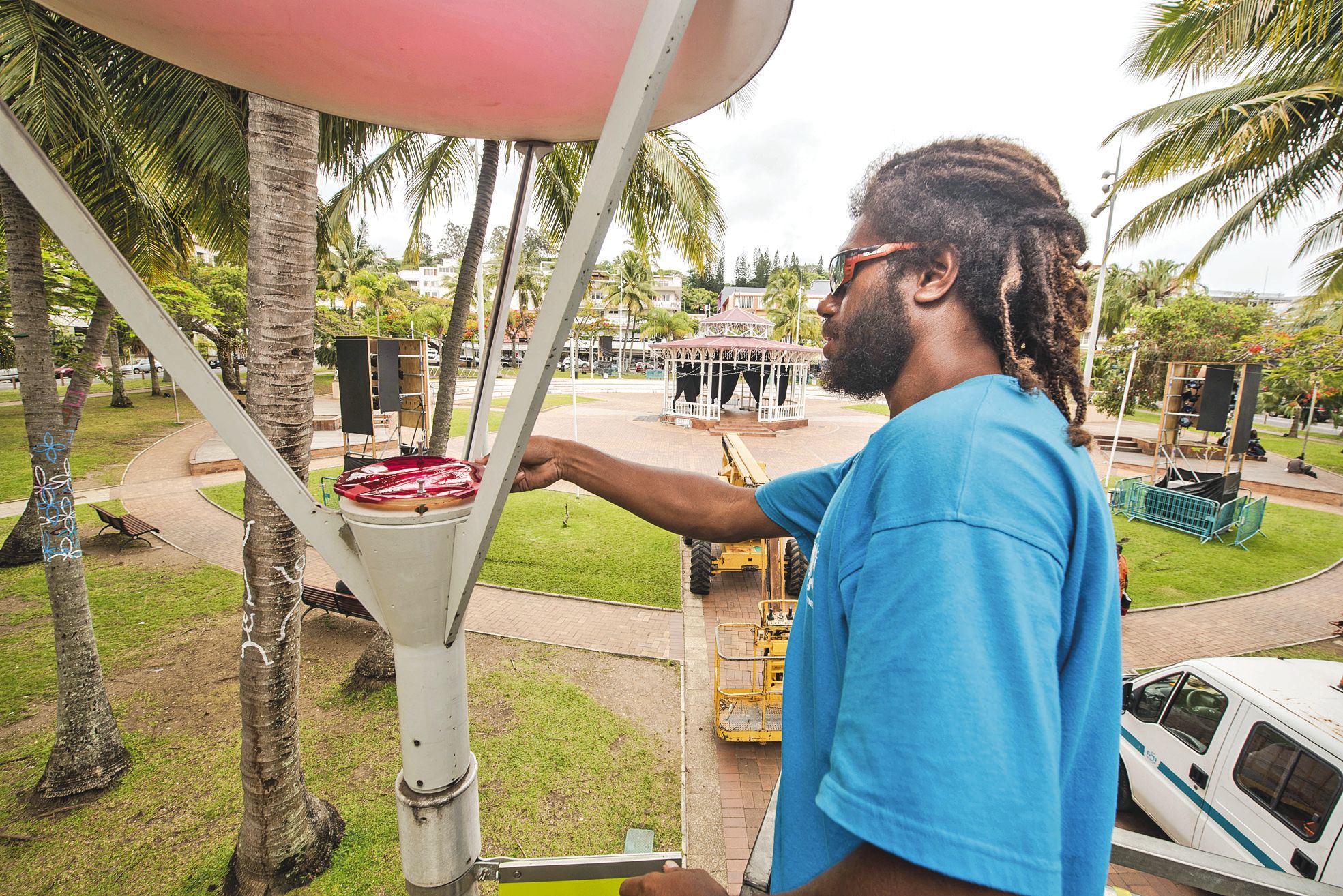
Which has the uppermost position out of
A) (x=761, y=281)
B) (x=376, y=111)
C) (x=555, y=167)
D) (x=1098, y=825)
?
(x=761, y=281)

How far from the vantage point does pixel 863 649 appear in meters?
0.71

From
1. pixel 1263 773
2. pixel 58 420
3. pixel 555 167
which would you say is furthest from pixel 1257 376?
pixel 58 420

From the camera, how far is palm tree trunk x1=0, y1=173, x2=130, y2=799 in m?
3.97

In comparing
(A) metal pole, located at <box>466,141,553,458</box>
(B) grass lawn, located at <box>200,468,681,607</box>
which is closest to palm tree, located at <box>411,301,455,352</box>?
(B) grass lawn, located at <box>200,468,681,607</box>

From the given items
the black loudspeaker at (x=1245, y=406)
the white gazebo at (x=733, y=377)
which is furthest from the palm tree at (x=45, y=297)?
the white gazebo at (x=733, y=377)

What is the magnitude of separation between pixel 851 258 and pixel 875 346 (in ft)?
0.66

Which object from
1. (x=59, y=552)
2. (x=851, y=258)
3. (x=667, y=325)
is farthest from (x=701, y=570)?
(x=667, y=325)

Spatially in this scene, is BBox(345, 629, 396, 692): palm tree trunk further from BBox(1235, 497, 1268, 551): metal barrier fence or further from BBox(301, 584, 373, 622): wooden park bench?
BBox(1235, 497, 1268, 551): metal barrier fence

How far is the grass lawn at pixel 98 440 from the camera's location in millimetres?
12906

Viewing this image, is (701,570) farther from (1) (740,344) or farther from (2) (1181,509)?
(1) (740,344)

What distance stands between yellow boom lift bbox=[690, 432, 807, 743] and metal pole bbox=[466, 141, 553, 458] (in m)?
2.33

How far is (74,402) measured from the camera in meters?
5.07

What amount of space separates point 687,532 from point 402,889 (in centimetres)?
350

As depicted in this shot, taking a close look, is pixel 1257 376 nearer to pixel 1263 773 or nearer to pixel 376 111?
pixel 1263 773
